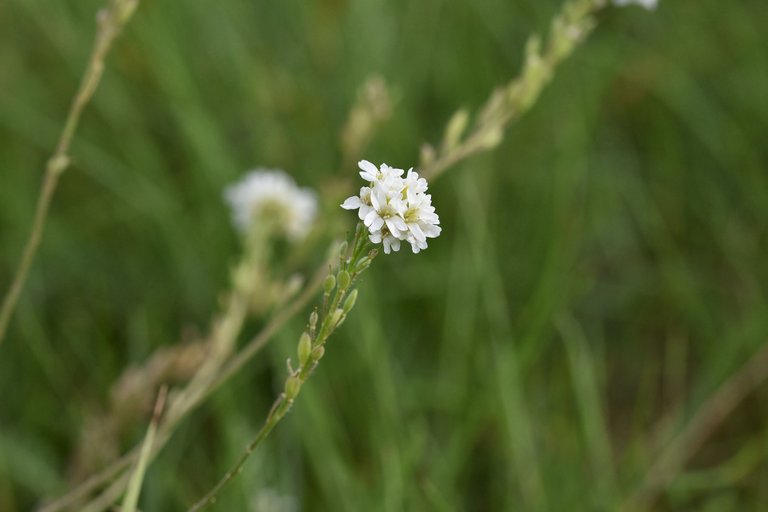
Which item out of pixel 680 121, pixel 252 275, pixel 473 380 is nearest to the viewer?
pixel 252 275

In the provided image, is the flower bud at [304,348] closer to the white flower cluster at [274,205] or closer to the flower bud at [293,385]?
the flower bud at [293,385]

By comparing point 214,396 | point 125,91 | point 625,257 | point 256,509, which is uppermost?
point 125,91

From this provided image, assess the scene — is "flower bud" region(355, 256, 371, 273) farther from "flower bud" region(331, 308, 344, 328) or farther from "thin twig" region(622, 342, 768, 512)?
"thin twig" region(622, 342, 768, 512)

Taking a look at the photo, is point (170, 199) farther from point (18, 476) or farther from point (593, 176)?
point (593, 176)

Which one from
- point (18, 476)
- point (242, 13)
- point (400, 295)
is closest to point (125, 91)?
point (242, 13)

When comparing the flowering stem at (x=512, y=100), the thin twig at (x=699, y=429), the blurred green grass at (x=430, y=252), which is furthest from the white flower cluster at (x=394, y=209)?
the thin twig at (x=699, y=429)

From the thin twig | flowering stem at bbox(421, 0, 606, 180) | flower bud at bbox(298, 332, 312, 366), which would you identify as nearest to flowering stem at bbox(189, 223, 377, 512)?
flower bud at bbox(298, 332, 312, 366)
